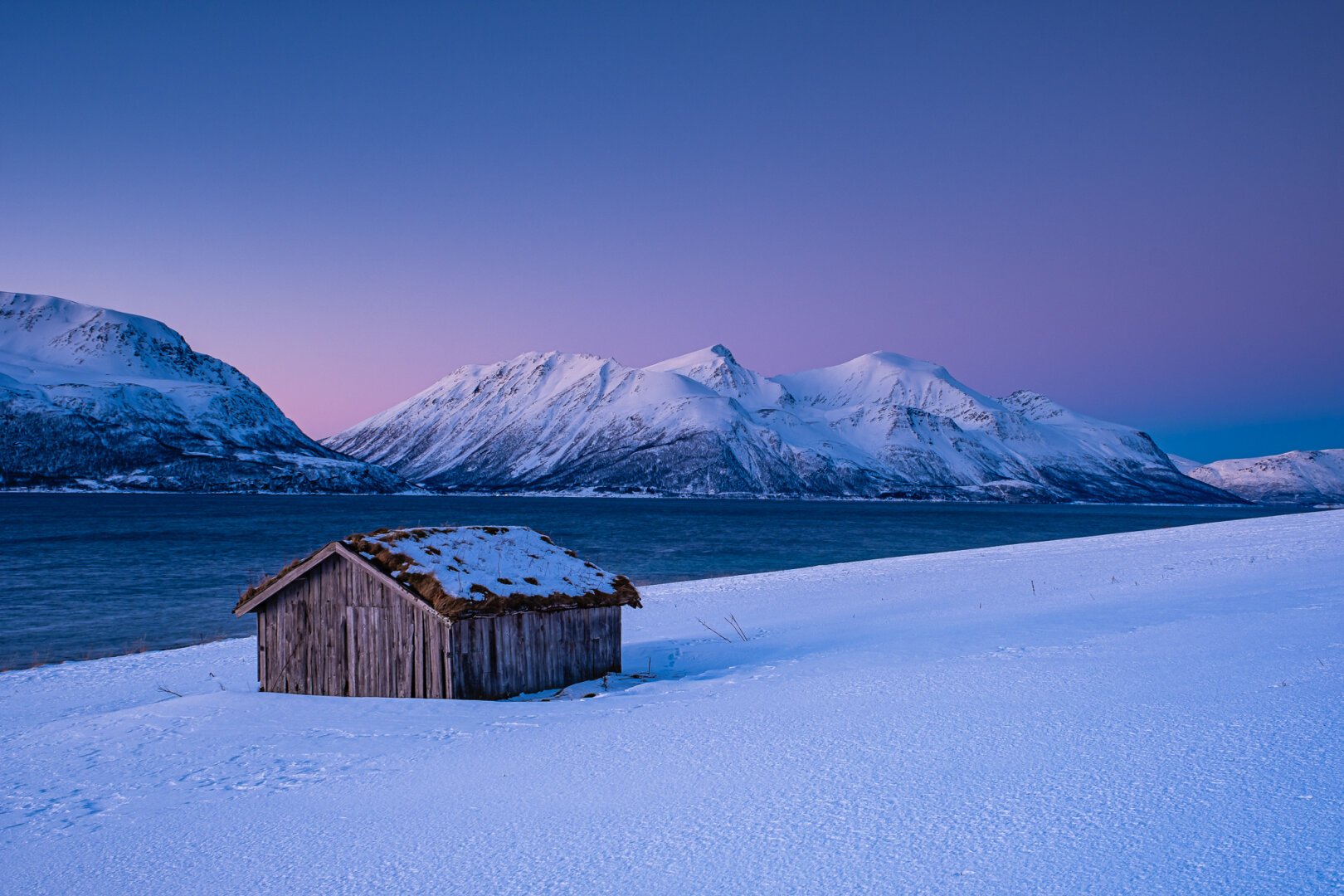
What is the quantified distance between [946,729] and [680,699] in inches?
164

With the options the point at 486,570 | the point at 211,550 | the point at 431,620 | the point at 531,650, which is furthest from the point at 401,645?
the point at 211,550

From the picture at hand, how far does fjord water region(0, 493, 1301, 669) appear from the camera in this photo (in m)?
32.4

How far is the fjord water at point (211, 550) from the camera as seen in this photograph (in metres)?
32.4

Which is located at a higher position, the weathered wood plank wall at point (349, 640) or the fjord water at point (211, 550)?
the weathered wood plank wall at point (349, 640)

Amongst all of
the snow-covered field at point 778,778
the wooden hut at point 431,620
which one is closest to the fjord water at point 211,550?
the wooden hut at point 431,620

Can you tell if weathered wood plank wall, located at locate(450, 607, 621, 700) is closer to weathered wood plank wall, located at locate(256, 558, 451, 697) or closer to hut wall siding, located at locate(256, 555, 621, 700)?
hut wall siding, located at locate(256, 555, 621, 700)

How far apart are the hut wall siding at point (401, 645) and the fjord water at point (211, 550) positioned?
49.1ft

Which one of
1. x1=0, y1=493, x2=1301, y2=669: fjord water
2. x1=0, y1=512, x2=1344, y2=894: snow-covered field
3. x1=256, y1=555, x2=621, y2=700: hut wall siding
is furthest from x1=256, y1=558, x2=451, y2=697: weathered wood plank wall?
x1=0, y1=493, x2=1301, y2=669: fjord water

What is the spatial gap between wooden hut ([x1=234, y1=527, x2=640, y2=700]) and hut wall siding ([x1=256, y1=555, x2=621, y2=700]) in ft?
0.06

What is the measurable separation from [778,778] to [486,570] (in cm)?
962

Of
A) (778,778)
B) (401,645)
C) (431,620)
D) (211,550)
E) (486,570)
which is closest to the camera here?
(778,778)

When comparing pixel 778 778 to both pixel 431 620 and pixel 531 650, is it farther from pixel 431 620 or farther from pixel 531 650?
pixel 531 650

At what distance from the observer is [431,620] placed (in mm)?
14477

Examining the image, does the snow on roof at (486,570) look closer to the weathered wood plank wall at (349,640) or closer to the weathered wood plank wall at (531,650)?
the weathered wood plank wall at (531,650)
